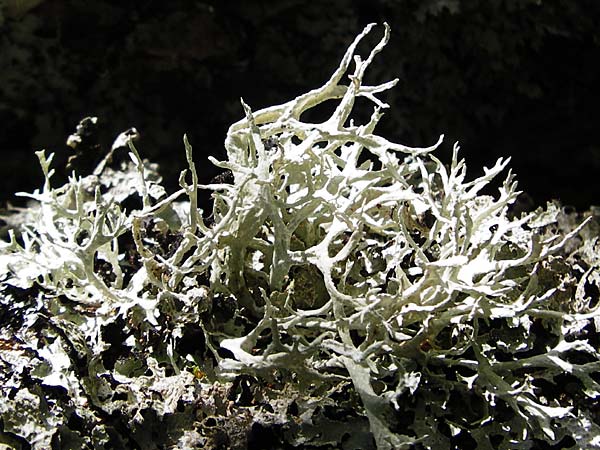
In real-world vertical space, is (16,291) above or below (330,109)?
below

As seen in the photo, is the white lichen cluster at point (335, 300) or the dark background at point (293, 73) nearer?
the white lichen cluster at point (335, 300)

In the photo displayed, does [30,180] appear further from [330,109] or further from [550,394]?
[550,394]

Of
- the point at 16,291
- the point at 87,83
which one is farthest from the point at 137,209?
the point at 87,83

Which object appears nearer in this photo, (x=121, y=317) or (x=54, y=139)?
(x=121, y=317)

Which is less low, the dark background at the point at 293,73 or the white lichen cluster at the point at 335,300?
the dark background at the point at 293,73
